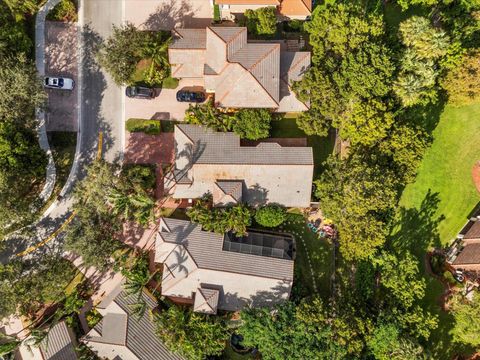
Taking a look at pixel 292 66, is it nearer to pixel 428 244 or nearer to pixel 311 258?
pixel 311 258

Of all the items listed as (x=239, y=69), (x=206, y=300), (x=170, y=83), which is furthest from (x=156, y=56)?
(x=206, y=300)

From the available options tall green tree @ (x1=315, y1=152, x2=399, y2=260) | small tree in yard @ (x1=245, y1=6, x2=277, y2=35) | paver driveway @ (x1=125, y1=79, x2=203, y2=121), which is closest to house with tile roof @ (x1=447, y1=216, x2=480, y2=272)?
tall green tree @ (x1=315, y1=152, x2=399, y2=260)

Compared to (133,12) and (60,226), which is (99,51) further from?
(60,226)

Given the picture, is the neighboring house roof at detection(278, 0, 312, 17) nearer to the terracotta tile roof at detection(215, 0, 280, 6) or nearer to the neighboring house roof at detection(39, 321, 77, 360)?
the terracotta tile roof at detection(215, 0, 280, 6)

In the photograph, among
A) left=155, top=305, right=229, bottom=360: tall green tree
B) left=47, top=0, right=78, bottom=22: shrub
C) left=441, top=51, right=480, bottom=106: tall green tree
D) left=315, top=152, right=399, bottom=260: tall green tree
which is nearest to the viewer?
left=315, top=152, right=399, bottom=260: tall green tree

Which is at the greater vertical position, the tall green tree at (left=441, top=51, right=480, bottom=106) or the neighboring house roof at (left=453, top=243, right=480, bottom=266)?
the tall green tree at (left=441, top=51, right=480, bottom=106)

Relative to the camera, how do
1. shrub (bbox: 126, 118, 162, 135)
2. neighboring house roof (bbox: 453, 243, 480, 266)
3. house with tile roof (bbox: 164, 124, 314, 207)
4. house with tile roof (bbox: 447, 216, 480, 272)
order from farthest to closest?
shrub (bbox: 126, 118, 162, 135)
house with tile roof (bbox: 447, 216, 480, 272)
neighboring house roof (bbox: 453, 243, 480, 266)
house with tile roof (bbox: 164, 124, 314, 207)

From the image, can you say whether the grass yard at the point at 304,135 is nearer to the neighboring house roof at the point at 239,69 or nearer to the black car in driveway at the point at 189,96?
the neighboring house roof at the point at 239,69

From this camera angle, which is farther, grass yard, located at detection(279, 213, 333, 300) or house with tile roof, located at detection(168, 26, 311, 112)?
grass yard, located at detection(279, 213, 333, 300)
